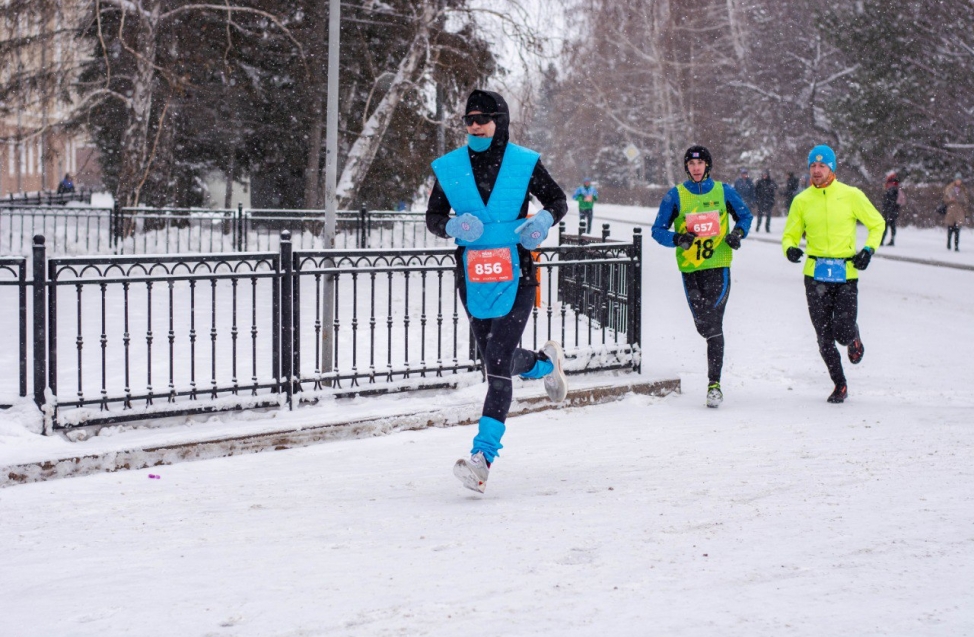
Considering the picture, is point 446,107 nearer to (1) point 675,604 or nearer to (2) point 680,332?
(2) point 680,332

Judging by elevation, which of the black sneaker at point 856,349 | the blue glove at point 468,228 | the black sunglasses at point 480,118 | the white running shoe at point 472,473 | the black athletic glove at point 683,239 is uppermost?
the black sunglasses at point 480,118

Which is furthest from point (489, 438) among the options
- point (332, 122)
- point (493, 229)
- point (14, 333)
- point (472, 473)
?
point (14, 333)

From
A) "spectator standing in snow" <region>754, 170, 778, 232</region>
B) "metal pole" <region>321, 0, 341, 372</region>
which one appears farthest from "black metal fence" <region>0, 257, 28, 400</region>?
"spectator standing in snow" <region>754, 170, 778, 232</region>

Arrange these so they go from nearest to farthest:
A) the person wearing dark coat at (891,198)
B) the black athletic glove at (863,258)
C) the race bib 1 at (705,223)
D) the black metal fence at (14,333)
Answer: the black metal fence at (14,333) < the black athletic glove at (863,258) < the race bib 1 at (705,223) < the person wearing dark coat at (891,198)

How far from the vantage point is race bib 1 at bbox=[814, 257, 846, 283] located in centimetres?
858

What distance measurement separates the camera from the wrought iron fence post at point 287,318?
795 cm

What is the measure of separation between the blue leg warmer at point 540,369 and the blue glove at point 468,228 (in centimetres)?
101

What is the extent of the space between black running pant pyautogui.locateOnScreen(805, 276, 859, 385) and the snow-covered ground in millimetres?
420

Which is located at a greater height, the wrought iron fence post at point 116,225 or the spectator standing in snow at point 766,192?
the spectator standing in snow at point 766,192

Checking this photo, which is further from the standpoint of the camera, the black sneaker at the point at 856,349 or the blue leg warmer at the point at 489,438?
the black sneaker at the point at 856,349

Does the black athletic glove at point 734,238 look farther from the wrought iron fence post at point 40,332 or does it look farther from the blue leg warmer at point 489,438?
the wrought iron fence post at point 40,332

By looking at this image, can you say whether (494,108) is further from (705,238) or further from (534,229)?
(705,238)

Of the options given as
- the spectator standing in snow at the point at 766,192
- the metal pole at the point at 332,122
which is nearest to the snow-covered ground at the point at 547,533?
the metal pole at the point at 332,122

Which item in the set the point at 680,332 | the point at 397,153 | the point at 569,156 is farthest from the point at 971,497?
the point at 569,156
